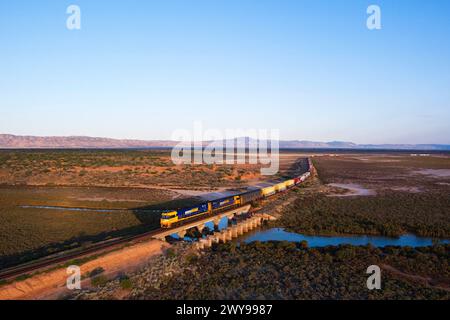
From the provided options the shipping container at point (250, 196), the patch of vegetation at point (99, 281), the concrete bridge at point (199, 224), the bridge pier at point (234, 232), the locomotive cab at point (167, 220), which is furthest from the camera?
the shipping container at point (250, 196)

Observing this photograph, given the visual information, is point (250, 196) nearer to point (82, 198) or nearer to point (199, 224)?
point (199, 224)

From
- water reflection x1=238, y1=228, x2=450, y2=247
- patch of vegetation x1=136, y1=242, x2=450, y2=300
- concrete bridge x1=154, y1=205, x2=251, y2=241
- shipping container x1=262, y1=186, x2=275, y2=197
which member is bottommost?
water reflection x1=238, y1=228, x2=450, y2=247

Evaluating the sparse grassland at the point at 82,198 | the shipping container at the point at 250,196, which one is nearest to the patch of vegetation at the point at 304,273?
the sparse grassland at the point at 82,198

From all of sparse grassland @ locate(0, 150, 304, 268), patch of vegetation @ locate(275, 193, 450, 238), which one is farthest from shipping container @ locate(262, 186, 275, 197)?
sparse grassland @ locate(0, 150, 304, 268)

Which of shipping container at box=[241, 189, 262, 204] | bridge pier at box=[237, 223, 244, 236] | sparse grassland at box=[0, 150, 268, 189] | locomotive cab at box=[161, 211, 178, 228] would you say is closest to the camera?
locomotive cab at box=[161, 211, 178, 228]

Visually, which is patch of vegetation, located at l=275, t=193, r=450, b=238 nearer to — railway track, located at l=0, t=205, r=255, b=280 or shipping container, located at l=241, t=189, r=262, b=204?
shipping container, located at l=241, t=189, r=262, b=204

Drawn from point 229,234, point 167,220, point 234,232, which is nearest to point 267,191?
point 234,232

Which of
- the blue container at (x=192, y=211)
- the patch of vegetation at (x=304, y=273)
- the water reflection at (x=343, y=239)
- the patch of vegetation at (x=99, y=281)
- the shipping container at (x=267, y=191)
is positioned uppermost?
Result: the blue container at (x=192, y=211)

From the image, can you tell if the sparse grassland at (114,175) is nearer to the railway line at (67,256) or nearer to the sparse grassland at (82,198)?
the sparse grassland at (82,198)

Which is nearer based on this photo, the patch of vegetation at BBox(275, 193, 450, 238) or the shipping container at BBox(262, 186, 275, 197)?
the patch of vegetation at BBox(275, 193, 450, 238)

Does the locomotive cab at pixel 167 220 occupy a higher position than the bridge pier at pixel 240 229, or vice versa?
the locomotive cab at pixel 167 220

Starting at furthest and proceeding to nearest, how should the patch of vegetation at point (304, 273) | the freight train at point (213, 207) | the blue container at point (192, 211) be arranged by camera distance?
the blue container at point (192, 211), the freight train at point (213, 207), the patch of vegetation at point (304, 273)
